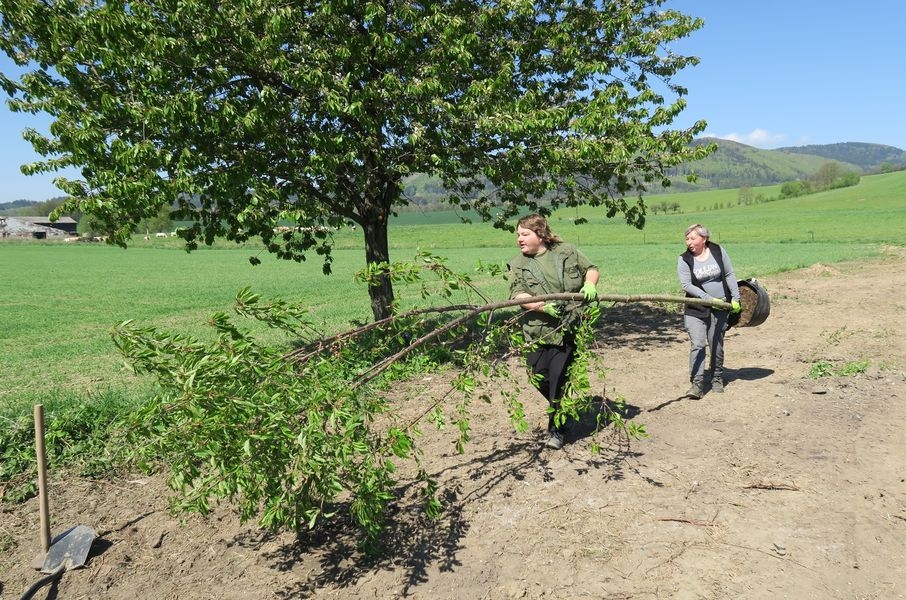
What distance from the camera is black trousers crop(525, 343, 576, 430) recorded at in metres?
5.23

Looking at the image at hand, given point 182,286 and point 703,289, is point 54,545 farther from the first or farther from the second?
point 182,286

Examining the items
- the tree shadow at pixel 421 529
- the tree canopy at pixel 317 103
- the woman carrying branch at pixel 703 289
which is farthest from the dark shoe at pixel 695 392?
the tree canopy at pixel 317 103

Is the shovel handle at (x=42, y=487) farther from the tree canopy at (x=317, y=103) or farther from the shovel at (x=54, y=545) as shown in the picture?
the tree canopy at (x=317, y=103)

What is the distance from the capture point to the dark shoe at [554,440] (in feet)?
17.8

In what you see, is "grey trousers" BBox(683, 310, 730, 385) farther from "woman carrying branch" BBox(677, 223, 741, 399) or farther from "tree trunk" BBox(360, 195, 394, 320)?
"tree trunk" BBox(360, 195, 394, 320)

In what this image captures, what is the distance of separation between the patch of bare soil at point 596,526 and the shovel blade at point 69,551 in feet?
0.28

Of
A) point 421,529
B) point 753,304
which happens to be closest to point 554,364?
point 421,529

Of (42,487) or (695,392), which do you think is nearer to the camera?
(42,487)

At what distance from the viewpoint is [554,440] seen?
543 cm

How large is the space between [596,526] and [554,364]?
1.53 m

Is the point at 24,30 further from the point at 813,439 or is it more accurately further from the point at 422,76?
A: the point at 813,439

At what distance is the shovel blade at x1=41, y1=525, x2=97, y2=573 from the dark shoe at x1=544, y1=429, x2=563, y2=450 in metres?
3.75

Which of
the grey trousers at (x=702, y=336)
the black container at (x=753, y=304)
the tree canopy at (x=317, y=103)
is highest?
the tree canopy at (x=317, y=103)

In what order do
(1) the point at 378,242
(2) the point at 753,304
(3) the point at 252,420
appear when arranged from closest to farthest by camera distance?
1. (3) the point at 252,420
2. (2) the point at 753,304
3. (1) the point at 378,242
